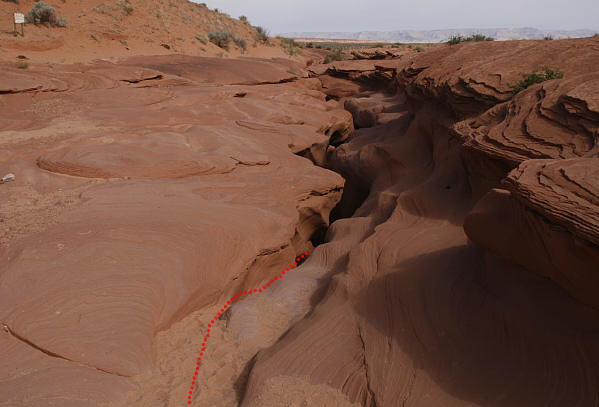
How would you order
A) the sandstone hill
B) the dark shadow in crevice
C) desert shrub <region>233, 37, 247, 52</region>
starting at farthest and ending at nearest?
1. desert shrub <region>233, 37, 247, 52</region>
2. the sandstone hill
3. the dark shadow in crevice

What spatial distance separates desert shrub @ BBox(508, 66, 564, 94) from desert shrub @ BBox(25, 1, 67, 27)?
63.7 ft

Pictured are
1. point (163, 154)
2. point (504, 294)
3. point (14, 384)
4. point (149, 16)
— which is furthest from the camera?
point (149, 16)

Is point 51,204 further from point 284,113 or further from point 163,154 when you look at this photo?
point 284,113

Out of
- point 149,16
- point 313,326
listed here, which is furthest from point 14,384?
point 149,16

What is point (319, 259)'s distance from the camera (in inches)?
233

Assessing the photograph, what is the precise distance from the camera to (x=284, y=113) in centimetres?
1152

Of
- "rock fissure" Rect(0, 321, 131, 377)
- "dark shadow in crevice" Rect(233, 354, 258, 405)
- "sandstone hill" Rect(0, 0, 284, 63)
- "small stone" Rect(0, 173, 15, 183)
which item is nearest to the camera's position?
"rock fissure" Rect(0, 321, 131, 377)

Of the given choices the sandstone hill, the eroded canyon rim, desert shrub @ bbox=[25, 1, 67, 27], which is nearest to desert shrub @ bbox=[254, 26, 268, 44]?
the sandstone hill

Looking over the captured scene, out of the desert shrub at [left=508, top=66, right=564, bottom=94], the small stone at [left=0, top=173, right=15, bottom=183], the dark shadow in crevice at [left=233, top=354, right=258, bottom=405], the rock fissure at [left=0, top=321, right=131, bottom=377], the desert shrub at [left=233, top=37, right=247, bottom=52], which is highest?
the desert shrub at [left=233, top=37, right=247, bottom=52]

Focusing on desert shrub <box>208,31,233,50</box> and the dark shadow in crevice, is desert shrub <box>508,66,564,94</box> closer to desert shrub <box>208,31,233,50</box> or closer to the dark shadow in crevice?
the dark shadow in crevice

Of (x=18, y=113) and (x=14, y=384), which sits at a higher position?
(x=18, y=113)

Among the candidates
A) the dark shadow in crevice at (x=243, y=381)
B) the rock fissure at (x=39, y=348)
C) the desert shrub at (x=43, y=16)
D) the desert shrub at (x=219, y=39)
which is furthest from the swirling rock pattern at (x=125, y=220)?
the desert shrub at (x=219, y=39)

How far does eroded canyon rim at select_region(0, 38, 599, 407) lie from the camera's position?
305 centimetres

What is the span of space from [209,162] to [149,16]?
66.7 feet
